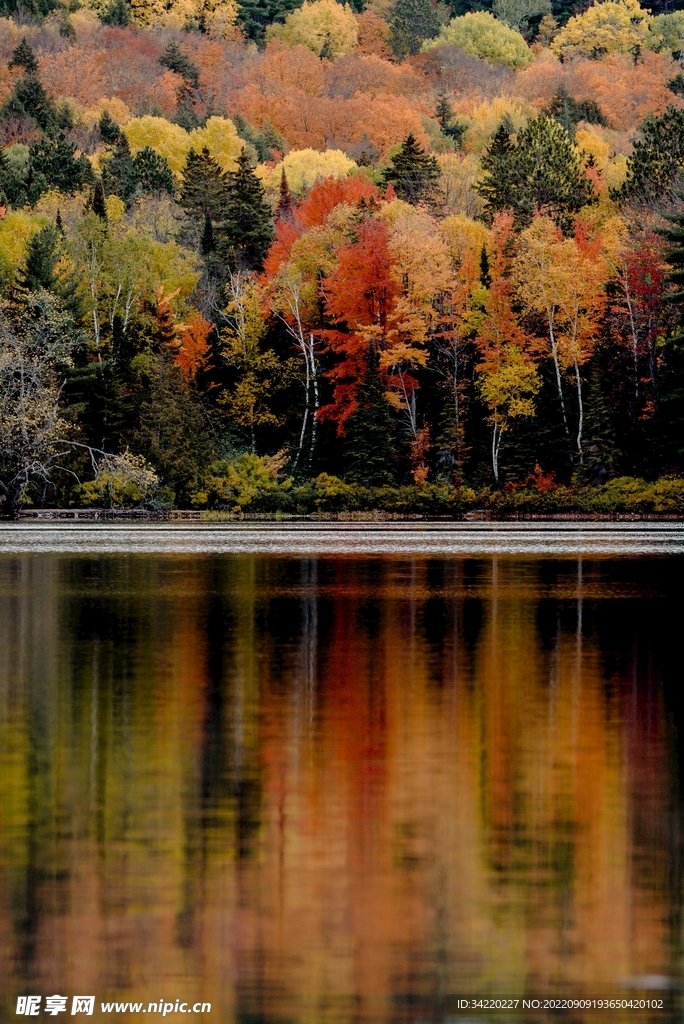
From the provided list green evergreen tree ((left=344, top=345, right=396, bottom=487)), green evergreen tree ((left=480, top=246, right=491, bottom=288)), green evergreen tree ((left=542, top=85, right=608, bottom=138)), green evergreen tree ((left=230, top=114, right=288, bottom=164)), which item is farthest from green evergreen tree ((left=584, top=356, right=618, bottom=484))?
green evergreen tree ((left=230, top=114, right=288, bottom=164))

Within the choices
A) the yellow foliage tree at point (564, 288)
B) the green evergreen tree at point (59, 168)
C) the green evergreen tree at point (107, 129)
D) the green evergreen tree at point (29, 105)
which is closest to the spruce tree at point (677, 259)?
the yellow foliage tree at point (564, 288)

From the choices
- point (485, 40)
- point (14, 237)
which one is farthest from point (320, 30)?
point (14, 237)

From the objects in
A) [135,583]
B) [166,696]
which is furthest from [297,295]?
[166,696]

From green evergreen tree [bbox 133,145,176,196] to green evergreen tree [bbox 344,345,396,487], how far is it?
3794 cm

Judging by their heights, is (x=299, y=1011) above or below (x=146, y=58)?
below

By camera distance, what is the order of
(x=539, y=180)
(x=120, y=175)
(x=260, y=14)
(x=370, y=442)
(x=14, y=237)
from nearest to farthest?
(x=370, y=442)
(x=14, y=237)
(x=539, y=180)
(x=120, y=175)
(x=260, y=14)

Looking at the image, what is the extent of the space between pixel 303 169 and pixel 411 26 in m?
77.1

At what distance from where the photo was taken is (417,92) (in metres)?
169

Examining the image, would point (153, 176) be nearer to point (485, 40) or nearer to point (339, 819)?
point (485, 40)

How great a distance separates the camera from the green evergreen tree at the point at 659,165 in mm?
84938

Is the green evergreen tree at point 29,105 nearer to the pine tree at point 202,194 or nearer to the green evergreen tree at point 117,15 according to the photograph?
the pine tree at point 202,194

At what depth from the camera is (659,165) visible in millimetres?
85500

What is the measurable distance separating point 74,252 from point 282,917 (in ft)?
244

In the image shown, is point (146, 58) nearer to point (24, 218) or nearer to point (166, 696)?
point (24, 218)
